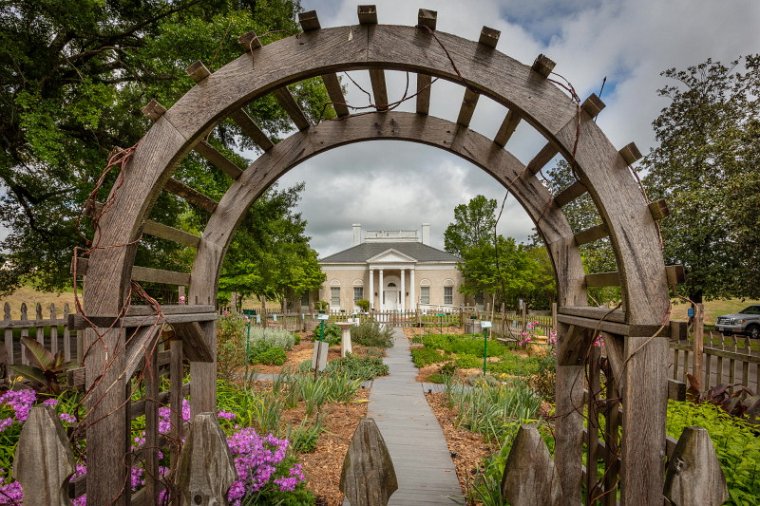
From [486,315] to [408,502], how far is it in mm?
13071

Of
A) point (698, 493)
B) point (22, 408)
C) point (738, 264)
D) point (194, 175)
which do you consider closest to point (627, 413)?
point (698, 493)

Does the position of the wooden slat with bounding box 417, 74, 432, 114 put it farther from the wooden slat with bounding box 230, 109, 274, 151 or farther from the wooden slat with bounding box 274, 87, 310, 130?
the wooden slat with bounding box 230, 109, 274, 151

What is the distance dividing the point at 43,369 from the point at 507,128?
193 inches

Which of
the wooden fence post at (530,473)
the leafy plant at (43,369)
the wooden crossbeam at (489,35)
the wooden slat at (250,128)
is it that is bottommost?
the leafy plant at (43,369)

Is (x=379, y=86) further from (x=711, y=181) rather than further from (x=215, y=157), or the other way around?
(x=711, y=181)

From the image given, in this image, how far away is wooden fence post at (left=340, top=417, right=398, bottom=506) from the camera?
1.44 meters

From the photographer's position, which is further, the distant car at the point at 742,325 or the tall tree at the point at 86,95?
the distant car at the point at 742,325

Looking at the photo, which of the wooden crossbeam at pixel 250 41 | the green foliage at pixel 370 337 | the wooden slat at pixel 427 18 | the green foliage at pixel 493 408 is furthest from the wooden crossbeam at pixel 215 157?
the green foliage at pixel 370 337

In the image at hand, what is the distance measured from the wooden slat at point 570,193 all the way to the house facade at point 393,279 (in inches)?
1324

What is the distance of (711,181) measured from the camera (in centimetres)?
1524

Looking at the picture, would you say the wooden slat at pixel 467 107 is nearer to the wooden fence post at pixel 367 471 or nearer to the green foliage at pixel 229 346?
the wooden fence post at pixel 367 471

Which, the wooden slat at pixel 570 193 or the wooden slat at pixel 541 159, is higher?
the wooden slat at pixel 541 159

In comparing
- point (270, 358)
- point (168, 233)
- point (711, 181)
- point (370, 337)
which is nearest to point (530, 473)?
point (168, 233)

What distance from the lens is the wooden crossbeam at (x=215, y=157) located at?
7.91 feet
